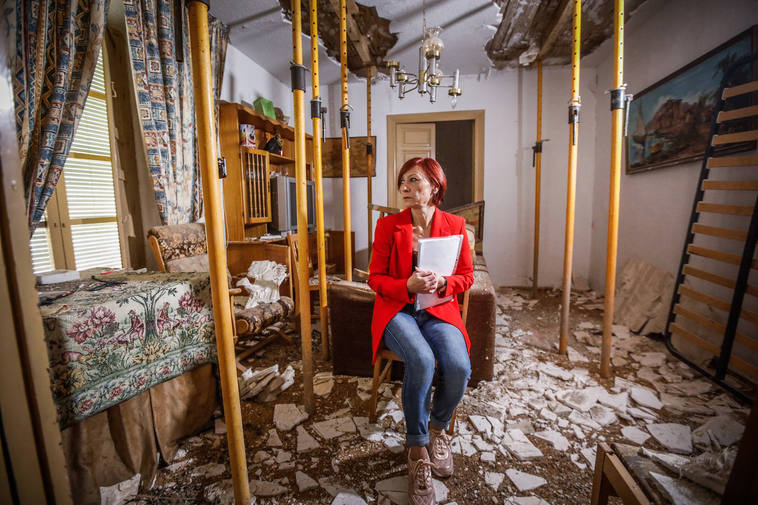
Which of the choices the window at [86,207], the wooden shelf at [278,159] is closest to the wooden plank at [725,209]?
the wooden shelf at [278,159]

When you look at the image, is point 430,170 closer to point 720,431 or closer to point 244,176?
point 720,431

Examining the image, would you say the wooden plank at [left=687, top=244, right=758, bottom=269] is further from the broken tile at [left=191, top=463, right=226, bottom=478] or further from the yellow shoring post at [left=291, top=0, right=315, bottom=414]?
the broken tile at [left=191, top=463, right=226, bottom=478]

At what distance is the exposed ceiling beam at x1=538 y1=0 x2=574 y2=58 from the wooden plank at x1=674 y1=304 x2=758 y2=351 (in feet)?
8.87

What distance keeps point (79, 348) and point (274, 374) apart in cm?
114

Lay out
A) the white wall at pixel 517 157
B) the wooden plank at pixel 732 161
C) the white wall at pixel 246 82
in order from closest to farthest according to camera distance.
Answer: the wooden plank at pixel 732 161
the white wall at pixel 246 82
the white wall at pixel 517 157

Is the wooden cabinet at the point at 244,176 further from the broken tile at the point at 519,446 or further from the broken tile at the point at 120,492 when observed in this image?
the broken tile at the point at 519,446

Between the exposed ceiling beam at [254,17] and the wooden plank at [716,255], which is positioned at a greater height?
the exposed ceiling beam at [254,17]

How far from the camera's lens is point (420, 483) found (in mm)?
1276

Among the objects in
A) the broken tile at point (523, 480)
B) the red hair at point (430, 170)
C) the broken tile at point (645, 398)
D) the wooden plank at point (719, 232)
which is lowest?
the broken tile at point (523, 480)

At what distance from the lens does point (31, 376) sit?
0.57 metres

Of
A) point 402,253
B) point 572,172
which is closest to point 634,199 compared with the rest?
point 572,172

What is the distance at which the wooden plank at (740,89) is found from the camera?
198 centimetres

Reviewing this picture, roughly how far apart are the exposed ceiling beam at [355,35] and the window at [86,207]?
199 centimetres

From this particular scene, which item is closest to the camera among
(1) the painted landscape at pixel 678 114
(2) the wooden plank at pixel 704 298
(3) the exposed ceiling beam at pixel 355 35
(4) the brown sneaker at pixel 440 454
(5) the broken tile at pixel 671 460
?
(5) the broken tile at pixel 671 460
